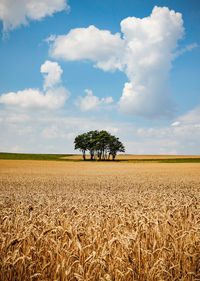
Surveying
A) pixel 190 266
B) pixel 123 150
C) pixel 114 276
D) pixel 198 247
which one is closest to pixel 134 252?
pixel 114 276

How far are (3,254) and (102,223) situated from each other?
2362mm

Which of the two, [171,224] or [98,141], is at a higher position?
[98,141]

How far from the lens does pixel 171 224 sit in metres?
4.71

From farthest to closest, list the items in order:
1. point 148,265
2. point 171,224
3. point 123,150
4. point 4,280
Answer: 1. point 123,150
2. point 171,224
3. point 148,265
4. point 4,280

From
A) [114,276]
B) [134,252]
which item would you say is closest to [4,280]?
[114,276]

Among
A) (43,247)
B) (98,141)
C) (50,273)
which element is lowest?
(50,273)

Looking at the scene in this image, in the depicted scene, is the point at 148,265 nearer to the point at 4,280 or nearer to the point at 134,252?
the point at 134,252

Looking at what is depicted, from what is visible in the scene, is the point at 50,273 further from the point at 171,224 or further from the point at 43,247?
the point at 171,224

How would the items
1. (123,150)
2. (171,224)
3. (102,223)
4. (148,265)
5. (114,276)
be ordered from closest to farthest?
(114,276)
(148,265)
(171,224)
(102,223)
(123,150)

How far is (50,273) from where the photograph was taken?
130 inches

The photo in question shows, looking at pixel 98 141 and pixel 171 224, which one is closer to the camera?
pixel 171 224

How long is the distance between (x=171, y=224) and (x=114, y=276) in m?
2.10

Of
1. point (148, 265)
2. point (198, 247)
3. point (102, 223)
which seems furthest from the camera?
point (102, 223)

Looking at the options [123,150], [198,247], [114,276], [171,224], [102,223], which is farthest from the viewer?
[123,150]
